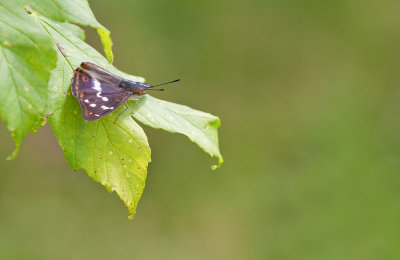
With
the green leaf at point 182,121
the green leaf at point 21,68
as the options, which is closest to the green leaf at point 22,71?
the green leaf at point 21,68

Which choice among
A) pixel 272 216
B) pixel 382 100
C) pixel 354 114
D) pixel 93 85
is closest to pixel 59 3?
pixel 93 85

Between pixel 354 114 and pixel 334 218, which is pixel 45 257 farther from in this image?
pixel 354 114

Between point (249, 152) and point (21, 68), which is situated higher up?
point (21, 68)

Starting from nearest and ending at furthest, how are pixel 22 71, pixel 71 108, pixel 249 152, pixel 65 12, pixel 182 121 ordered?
1. pixel 22 71
2. pixel 65 12
3. pixel 71 108
4. pixel 182 121
5. pixel 249 152

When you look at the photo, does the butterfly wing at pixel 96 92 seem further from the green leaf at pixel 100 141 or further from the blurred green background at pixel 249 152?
the blurred green background at pixel 249 152

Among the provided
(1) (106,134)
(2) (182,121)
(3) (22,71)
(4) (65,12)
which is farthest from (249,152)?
(3) (22,71)

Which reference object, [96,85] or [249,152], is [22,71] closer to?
[96,85]
